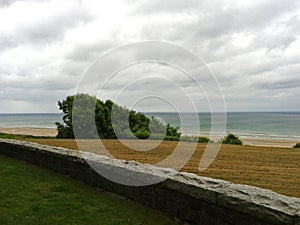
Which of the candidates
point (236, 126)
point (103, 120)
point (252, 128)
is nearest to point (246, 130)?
point (252, 128)

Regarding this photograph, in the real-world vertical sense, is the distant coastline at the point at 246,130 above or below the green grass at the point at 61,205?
above

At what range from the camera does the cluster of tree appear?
17.2 meters

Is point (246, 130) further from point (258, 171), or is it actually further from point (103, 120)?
point (258, 171)

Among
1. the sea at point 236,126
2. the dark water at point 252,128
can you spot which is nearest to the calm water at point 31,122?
the sea at point 236,126

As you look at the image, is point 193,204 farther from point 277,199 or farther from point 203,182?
point 277,199

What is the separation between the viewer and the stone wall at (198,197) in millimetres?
2594

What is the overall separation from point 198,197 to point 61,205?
197 cm

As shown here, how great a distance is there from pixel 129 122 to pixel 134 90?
1151 centimetres

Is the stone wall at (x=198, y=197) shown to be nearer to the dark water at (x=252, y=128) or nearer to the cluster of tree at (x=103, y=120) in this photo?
the dark water at (x=252, y=128)

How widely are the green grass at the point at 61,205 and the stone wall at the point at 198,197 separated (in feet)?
0.50

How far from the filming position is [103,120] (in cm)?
1739

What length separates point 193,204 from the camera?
3271 mm

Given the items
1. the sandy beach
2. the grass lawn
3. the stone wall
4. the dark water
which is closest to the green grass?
the stone wall

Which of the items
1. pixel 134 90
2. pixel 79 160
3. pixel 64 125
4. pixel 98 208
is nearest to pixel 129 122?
pixel 64 125
